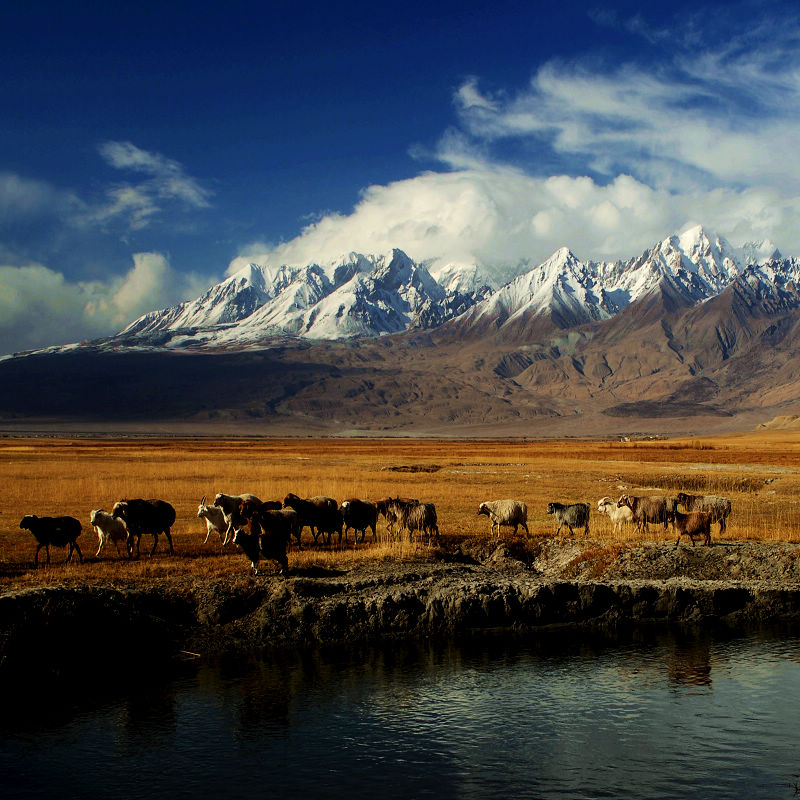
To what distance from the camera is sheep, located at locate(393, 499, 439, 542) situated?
28609 millimetres

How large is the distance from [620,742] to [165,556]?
14974mm

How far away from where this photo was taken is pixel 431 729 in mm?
14766

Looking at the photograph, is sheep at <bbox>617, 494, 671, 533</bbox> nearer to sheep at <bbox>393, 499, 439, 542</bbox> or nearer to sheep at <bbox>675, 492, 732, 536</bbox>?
sheep at <bbox>675, 492, 732, 536</bbox>

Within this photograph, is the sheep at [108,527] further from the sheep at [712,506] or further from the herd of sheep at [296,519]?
the sheep at [712,506]

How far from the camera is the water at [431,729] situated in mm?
12688

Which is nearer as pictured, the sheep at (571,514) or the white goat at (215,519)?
the white goat at (215,519)

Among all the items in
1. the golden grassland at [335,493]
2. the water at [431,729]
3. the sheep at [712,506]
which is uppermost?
the sheep at [712,506]

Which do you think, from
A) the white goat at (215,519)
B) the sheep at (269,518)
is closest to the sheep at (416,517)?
the sheep at (269,518)

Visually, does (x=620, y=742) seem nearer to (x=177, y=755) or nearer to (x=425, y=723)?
(x=425, y=723)

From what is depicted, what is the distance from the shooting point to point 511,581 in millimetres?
23266

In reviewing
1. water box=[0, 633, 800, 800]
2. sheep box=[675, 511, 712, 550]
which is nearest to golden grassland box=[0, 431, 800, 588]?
sheep box=[675, 511, 712, 550]

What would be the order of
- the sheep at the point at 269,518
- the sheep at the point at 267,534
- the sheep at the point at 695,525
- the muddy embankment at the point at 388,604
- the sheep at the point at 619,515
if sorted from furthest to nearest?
the sheep at the point at 619,515
the sheep at the point at 695,525
the sheep at the point at 269,518
the sheep at the point at 267,534
the muddy embankment at the point at 388,604

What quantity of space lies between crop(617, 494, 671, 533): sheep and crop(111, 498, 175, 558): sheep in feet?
53.5

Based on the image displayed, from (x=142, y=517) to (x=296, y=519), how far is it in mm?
5082
